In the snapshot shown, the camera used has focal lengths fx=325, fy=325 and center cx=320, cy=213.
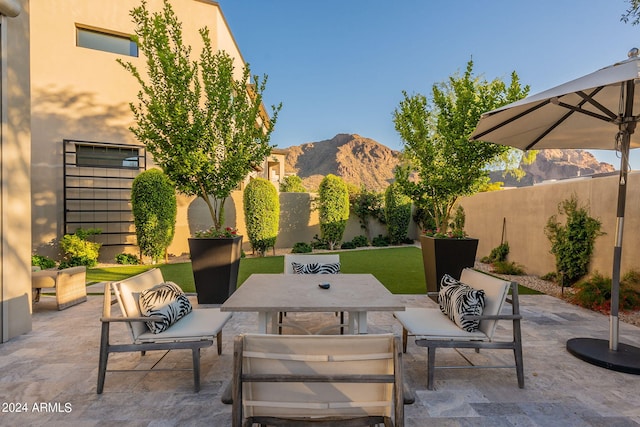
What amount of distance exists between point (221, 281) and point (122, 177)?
647 centimetres

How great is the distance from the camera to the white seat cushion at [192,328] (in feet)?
8.44

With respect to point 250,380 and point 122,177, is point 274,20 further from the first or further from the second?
point 250,380

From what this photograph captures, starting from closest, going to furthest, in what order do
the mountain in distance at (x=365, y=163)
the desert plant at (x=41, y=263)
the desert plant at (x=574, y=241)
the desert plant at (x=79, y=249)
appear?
the desert plant at (x=574, y=241)
the desert plant at (x=41, y=263)
the desert plant at (x=79, y=249)
the mountain in distance at (x=365, y=163)

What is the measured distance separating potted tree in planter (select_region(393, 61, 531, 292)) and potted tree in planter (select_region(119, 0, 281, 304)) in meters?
2.53

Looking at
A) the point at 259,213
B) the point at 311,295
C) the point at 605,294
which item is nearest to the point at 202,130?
the point at 311,295

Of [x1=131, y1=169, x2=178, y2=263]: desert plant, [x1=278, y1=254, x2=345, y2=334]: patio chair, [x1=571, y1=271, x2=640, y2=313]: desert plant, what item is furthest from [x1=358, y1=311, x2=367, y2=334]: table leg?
[x1=131, y1=169, x2=178, y2=263]: desert plant

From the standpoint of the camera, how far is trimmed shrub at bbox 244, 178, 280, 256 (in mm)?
10008

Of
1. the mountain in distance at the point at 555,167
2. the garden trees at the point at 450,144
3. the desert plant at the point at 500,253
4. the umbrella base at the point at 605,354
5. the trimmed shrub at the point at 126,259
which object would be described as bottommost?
the trimmed shrub at the point at 126,259

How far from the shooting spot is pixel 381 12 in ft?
42.9

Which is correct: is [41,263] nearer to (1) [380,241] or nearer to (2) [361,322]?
(2) [361,322]

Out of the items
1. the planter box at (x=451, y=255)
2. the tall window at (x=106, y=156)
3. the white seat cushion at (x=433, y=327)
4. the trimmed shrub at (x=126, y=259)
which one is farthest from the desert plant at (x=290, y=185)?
the white seat cushion at (x=433, y=327)

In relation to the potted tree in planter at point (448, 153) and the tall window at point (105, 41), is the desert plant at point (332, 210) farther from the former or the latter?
the tall window at point (105, 41)

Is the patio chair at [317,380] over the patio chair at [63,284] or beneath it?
over

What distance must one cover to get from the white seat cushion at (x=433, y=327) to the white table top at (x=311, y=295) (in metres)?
0.35
